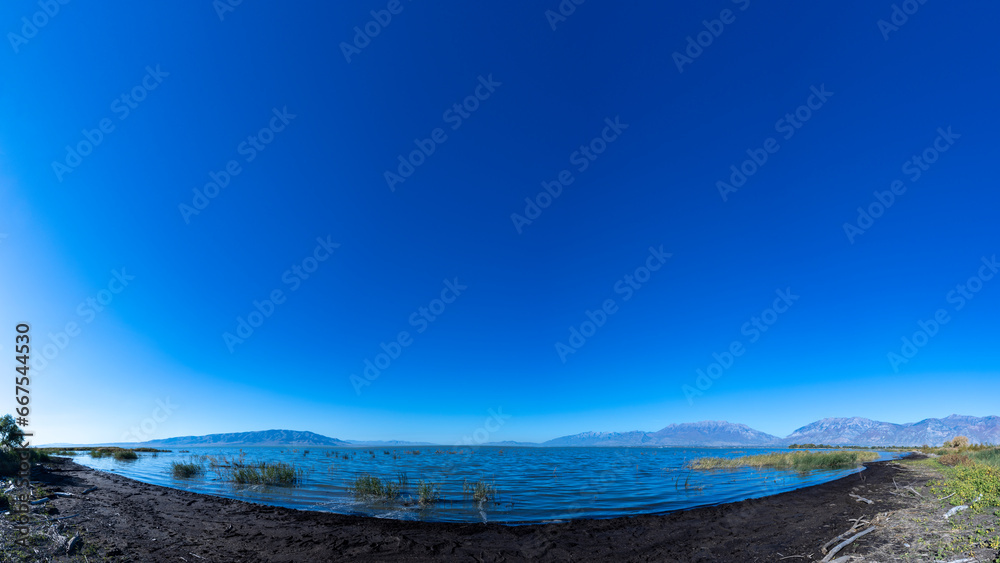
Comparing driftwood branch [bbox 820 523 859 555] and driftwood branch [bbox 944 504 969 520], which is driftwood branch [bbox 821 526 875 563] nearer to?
driftwood branch [bbox 820 523 859 555]

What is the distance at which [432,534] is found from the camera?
1614 cm

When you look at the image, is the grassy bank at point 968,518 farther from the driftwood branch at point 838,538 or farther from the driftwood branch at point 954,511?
the driftwood branch at point 838,538

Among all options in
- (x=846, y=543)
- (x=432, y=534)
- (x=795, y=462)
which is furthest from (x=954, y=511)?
(x=795, y=462)

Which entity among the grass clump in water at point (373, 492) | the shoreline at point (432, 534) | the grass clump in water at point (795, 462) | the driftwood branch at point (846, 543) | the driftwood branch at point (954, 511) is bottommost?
the grass clump in water at point (795, 462)

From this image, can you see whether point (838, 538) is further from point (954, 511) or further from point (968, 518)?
point (954, 511)

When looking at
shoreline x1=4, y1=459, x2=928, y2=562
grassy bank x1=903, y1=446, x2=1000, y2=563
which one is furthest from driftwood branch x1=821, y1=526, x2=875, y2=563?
grassy bank x1=903, y1=446, x2=1000, y2=563

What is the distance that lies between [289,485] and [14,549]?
68.6 feet

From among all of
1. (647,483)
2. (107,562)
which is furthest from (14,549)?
(647,483)

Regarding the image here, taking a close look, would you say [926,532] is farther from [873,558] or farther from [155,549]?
[155,549]

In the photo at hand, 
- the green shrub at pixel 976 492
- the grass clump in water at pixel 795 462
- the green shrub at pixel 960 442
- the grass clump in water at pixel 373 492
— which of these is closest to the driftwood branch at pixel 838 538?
the green shrub at pixel 976 492

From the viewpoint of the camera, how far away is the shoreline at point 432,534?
1331 centimetres

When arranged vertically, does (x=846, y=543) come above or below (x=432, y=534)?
above

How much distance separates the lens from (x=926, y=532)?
39.2ft

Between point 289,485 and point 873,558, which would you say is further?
point 289,485
